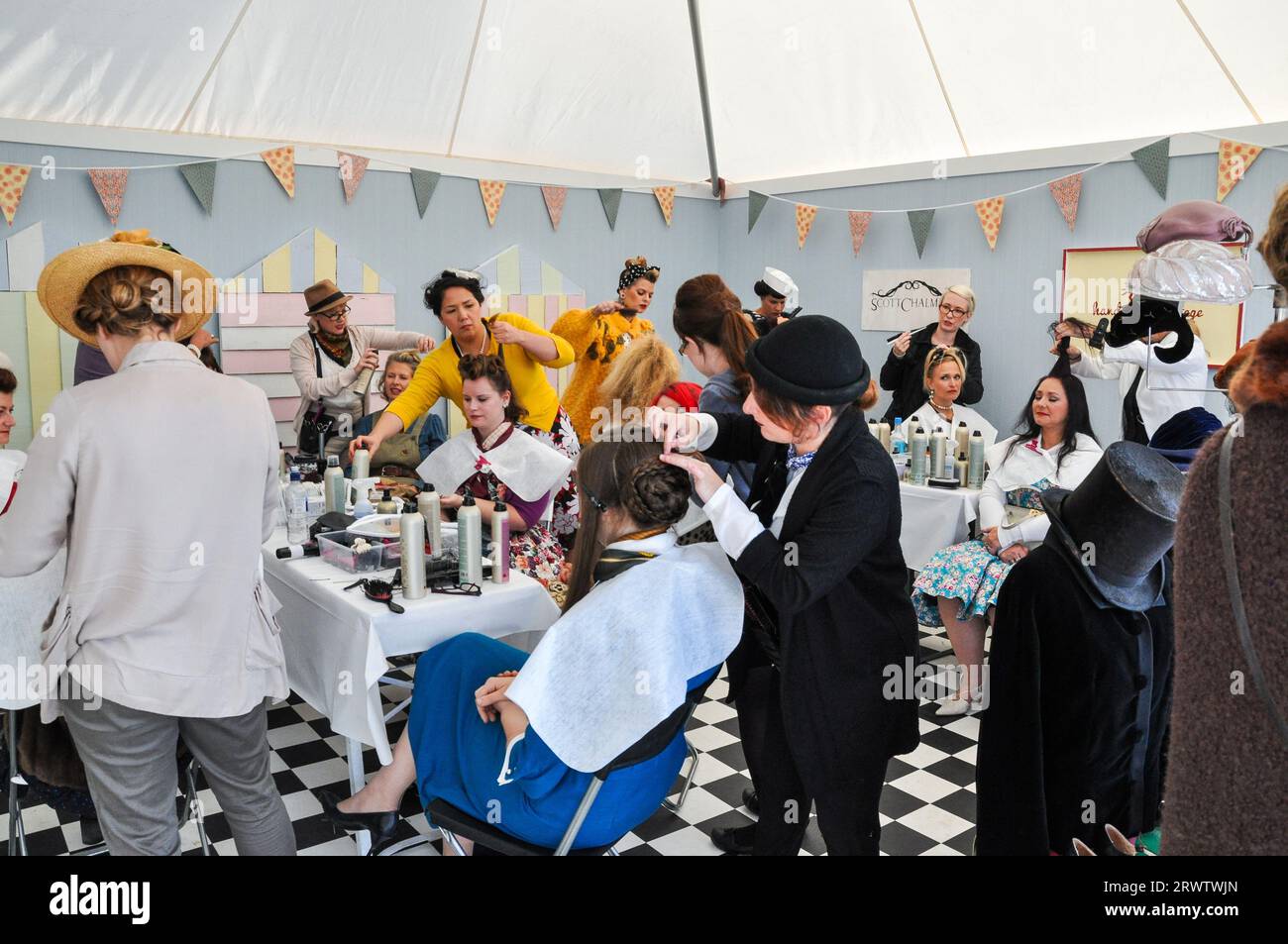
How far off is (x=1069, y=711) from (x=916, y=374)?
4.25 meters

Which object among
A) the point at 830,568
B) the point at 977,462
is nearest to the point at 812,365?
the point at 830,568

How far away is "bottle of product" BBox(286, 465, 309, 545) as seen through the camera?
3.04 metres

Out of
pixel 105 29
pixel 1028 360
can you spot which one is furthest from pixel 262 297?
pixel 1028 360

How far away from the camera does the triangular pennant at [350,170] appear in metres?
5.61

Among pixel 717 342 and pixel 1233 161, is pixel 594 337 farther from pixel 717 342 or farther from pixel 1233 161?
pixel 1233 161

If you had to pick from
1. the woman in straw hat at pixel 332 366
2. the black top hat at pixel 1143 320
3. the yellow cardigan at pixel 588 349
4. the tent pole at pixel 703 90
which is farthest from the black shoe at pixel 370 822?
the tent pole at pixel 703 90

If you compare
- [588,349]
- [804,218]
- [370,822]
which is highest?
[804,218]

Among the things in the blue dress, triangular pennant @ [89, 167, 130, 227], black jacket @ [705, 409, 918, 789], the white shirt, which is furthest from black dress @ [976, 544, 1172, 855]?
triangular pennant @ [89, 167, 130, 227]

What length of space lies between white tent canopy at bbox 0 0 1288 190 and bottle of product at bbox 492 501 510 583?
11.7ft

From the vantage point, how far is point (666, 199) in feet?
23.3

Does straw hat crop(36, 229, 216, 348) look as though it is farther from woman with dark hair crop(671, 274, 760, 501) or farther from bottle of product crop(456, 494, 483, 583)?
woman with dark hair crop(671, 274, 760, 501)

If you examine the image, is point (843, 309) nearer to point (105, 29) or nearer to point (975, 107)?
point (975, 107)

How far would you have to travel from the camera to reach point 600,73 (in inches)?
233

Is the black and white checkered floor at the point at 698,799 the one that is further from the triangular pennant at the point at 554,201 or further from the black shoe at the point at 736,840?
the triangular pennant at the point at 554,201
